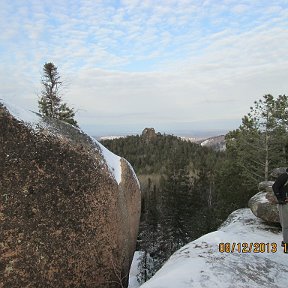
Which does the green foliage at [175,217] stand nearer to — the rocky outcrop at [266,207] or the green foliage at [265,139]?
the green foliage at [265,139]

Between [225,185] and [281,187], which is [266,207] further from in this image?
[225,185]

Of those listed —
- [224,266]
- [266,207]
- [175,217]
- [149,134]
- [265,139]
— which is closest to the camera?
[224,266]

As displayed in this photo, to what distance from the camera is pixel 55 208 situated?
209 inches

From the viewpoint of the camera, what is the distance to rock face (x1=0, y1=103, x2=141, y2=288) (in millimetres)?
4988

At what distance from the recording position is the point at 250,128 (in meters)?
22.6

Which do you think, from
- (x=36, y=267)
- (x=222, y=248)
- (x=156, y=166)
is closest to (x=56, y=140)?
(x=36, y=267)

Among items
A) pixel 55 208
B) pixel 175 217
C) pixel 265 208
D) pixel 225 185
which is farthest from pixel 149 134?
pixel 55 208

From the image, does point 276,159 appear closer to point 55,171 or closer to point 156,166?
point 55,171

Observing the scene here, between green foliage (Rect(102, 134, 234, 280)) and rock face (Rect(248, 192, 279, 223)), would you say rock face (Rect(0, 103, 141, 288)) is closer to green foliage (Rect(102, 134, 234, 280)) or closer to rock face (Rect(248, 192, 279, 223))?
rock face (Rect(248, 192, 279, 223))

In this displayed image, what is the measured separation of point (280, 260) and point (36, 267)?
19.1 feet
